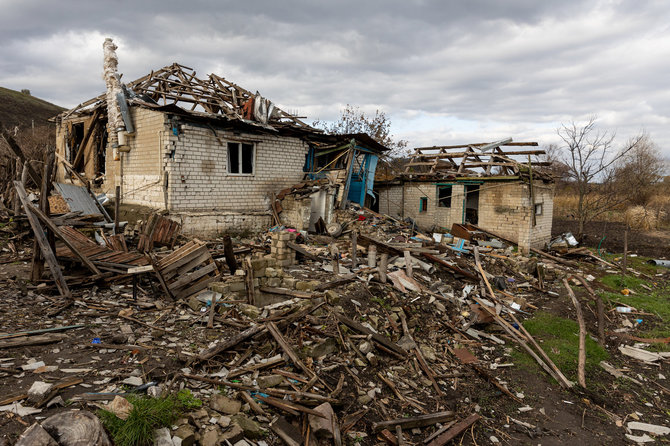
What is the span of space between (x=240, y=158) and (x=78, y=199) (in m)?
5.03

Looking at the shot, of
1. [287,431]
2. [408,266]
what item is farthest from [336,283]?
[287,431]

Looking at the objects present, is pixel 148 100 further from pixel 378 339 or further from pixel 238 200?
pixel 378 339

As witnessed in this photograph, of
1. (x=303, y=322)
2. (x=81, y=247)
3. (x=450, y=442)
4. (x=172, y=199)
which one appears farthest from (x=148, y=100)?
(x=450, y=442)

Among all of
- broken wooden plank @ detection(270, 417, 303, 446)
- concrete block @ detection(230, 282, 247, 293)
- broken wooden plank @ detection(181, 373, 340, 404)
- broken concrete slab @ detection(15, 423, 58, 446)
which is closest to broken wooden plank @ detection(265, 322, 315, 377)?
broken wooden plank @ detection(181, 373, 340, 404)

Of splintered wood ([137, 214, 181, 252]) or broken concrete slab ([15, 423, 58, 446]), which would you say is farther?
splintered wood ([137, 214, 181, 252])

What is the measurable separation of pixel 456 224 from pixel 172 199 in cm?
1102

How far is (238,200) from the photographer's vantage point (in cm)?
1265

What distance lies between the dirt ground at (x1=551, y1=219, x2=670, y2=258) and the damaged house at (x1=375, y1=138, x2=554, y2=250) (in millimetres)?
3398

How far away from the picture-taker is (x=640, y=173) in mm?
Answer: 27828

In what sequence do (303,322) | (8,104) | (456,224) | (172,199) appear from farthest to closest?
(8,104) < (456,224) < (172,199) < (303,322)

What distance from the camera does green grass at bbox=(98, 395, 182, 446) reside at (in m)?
2.77

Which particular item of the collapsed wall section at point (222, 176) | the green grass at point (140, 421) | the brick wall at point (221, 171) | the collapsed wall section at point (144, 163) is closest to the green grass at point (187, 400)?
the green grass at point (140, 421)

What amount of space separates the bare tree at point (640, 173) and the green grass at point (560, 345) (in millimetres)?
21402

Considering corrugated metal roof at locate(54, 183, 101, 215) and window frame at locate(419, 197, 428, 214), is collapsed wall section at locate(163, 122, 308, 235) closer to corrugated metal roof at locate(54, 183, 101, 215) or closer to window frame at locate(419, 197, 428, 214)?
corrugated metal roof at locate(54, 183, 101, 215)
